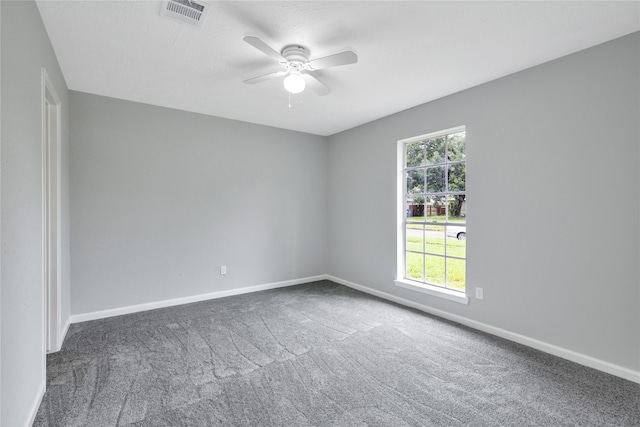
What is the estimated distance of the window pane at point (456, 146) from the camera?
346 cm

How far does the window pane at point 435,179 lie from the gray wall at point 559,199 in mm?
427

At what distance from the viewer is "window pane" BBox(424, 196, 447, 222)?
3658 millimetres

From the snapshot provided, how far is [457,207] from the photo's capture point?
3502 mm

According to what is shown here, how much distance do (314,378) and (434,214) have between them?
8.04ft

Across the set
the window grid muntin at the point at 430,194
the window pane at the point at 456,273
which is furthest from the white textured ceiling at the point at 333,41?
the window pane at the point at 456,273

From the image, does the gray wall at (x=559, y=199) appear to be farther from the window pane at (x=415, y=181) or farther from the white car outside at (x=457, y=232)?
the window pane at (x=415, y=181)

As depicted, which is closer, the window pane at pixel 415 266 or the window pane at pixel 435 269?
the window pane at pixel 435 269

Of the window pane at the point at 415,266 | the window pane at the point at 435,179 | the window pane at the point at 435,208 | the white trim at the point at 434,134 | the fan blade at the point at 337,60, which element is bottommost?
the window pane at the point at 415,266

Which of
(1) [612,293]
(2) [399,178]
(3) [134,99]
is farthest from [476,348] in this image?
(3) [134,99]

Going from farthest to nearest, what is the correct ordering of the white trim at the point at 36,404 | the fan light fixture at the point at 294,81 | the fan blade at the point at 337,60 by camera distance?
the fan light fixture at the point at 294,81 → the fan blade at the point at 337,60 → the white trim at the point at 36,404

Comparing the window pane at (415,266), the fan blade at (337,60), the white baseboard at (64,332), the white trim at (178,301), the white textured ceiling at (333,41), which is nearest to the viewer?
the white textured ceiling at (333,41)

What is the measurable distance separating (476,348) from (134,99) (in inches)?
183

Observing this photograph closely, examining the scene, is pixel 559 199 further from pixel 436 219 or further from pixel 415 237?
pixel 415 237

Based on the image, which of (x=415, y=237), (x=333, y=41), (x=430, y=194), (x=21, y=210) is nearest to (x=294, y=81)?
(x=333, y=41)
